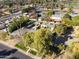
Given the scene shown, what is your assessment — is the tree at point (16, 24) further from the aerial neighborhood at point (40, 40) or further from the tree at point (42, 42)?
the tree at point (42, 42)

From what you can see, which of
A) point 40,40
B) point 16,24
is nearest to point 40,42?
point 40,40

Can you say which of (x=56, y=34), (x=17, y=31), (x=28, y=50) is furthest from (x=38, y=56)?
(x=17, y=31)

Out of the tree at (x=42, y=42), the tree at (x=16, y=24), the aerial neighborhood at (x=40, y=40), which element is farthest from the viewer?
the tree at (x=16, y=24)

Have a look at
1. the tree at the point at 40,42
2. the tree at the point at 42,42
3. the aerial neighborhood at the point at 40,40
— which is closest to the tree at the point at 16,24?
the aerial neighborhood at the point at 40,40

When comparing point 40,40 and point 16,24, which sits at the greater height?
point 40,40

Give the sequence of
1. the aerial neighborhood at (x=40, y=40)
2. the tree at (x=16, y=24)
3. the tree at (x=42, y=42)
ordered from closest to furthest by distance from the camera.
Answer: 1. the tree at (x=42, y=42)
2. the aerial neighborhood at (x=40, y=40)
3. the tree at (x=16, y=24)

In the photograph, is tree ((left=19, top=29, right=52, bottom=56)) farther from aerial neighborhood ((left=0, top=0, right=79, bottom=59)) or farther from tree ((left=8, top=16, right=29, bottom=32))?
tree ((left=8, top=16, right=29, bottom=32))

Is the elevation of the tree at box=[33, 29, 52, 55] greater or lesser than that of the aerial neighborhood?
greater

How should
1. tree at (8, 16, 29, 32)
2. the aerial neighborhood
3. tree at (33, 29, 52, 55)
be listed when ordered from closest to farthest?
tree at (33, 29, 52, 55), the aerial neighborhood, tree at (8, 16, 29, 32)

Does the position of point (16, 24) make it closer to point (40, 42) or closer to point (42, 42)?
point (40, 42)

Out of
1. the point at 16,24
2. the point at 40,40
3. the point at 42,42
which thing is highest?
the point at 40,40

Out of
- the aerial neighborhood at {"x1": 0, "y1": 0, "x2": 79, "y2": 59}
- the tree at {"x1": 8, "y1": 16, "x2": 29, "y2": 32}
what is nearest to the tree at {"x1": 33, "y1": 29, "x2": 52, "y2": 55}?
the aerial neighborhood at {"x1": 0, "y1": 0, "x2": 79, "y2": 59}
